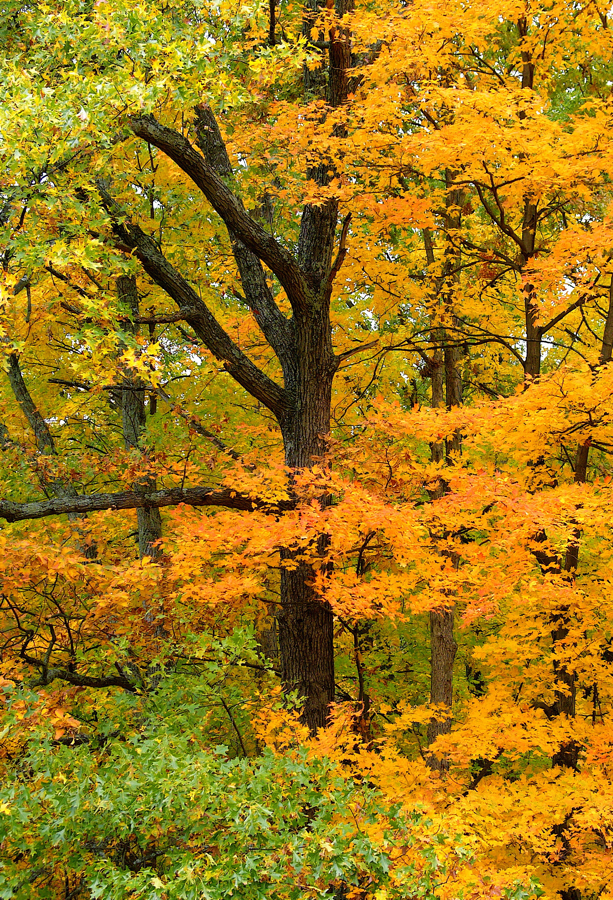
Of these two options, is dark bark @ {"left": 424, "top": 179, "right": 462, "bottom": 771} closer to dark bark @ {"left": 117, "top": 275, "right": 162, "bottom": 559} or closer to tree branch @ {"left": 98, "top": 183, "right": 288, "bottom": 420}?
tree branch @ {"left": 98, "top": 183, "right": 288, "bottom": 420}

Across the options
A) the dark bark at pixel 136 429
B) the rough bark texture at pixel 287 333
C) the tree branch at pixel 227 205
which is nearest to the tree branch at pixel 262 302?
the rough bark texture at pixel 287 333

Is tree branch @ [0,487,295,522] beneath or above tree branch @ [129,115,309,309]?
beneath

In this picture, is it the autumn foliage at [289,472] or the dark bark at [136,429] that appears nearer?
the autumn foliage at [289,472]

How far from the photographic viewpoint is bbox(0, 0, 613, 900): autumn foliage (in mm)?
3619

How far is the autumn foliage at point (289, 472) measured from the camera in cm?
362

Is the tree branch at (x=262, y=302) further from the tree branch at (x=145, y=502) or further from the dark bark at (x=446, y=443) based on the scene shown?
the dark bark at (x=446, y=443)

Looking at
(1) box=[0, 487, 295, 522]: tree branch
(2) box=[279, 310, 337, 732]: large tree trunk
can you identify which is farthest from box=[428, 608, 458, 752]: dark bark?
(1) box=[0, 487, 295, 522]: tree branch

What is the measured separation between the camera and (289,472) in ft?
22.9

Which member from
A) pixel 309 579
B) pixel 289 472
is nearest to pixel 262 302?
pixel 289 472

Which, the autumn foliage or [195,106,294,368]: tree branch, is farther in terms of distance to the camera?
[195,106,294,368]: tree branch

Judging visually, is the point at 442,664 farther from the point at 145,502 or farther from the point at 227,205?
the point at 227,205

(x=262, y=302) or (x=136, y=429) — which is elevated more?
(x=262, y=302)

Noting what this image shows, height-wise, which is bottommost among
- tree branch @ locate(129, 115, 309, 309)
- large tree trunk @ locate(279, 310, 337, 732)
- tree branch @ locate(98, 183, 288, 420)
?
large tree trunk @ locate(279, 310, 337, 732)

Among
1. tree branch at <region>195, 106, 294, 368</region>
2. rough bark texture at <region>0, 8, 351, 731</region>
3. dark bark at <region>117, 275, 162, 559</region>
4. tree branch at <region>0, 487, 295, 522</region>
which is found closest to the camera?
tree branch at <region>0, 487, 295, 522</region>
